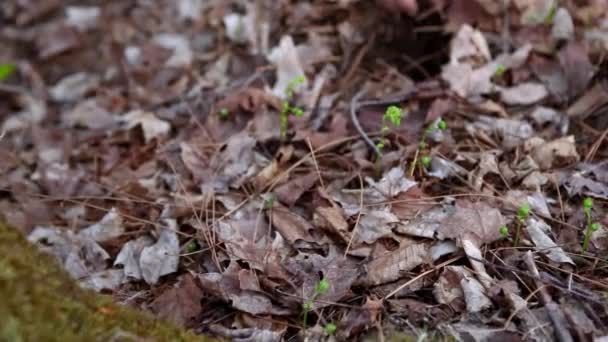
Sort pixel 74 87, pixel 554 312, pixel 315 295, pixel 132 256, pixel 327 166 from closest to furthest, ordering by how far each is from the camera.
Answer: pixel 554 312 < pixel 315 295 < pixel 132 256 < pixel 327 166 < pixel 74 87

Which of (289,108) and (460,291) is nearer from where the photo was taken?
(460,291)

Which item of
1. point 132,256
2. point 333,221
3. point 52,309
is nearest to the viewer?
point 52,309

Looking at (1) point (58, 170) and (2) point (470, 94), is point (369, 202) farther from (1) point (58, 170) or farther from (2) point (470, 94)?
(1) point (58, 170)

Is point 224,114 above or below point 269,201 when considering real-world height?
above

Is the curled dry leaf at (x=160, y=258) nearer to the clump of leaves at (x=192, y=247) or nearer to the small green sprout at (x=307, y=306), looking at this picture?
the clump of leaves at (x=192, y=247)

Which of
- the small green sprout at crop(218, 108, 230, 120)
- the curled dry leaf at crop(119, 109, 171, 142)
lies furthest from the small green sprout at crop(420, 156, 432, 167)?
the curled dry leaf at crop(119, 109, 171, 142)

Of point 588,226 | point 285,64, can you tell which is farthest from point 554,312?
point 285,64

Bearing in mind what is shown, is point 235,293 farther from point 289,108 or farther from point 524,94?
point 524,94

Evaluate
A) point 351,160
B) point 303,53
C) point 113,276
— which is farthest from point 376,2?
point 113,276
